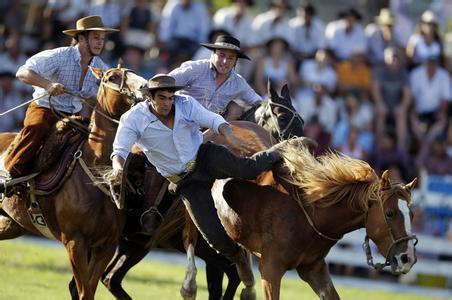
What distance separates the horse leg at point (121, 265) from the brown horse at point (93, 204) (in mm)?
738

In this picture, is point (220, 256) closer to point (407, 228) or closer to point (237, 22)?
point (407, 228)

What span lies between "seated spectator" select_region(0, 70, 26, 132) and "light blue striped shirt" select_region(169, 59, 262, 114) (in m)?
6.38

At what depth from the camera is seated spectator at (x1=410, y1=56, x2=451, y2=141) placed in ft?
57.2

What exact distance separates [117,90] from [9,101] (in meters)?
7.16

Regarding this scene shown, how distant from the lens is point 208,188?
29.9 ft

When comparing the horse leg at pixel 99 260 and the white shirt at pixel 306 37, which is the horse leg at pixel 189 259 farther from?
the white shirt at pixel 306 37

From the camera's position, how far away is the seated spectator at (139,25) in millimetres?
17281

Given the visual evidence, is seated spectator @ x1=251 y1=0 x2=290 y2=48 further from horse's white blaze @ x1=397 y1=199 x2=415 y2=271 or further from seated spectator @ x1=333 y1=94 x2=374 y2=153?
horse's white blaze @ x1=397 y1=199 x2=415 y2=271

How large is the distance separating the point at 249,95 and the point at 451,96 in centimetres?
785

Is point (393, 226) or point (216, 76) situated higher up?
point (216, 76)

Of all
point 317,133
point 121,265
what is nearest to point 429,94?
point 317,133

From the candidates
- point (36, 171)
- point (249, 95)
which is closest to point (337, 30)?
point (249, 95)

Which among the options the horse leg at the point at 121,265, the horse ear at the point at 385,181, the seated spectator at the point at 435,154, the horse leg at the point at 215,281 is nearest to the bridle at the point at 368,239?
the horse ear at the point at 385,181

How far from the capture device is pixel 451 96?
17.7 metres
